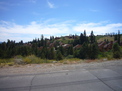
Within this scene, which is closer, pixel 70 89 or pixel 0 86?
pixel 70 89

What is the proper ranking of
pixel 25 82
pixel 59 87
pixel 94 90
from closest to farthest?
1. pixel 94 90
2. pixel 59 87
3. pixel 25 82

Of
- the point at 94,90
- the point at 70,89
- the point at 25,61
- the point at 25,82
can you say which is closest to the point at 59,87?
the point at 70,89

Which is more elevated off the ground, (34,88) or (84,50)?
(34,88)

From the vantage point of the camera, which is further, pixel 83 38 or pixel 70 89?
pixel 83 38

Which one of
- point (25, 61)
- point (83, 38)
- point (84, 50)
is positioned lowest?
point (84, 50)

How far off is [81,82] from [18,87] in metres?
2.98

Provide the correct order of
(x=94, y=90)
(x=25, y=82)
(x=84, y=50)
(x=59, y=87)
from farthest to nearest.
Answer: (x=84, y=50) → (x=25, y=82) → (x=59, y=87) → (x=94, y=90)

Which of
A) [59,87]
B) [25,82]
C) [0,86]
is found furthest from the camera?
[25,82]

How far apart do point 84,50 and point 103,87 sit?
160ft

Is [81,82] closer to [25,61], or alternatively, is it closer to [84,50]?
[25,61]

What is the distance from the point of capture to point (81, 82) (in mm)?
3998

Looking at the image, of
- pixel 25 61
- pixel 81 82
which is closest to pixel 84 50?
pixel 25 61

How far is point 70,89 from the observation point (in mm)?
3443

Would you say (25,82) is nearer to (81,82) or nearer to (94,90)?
(81,82)
